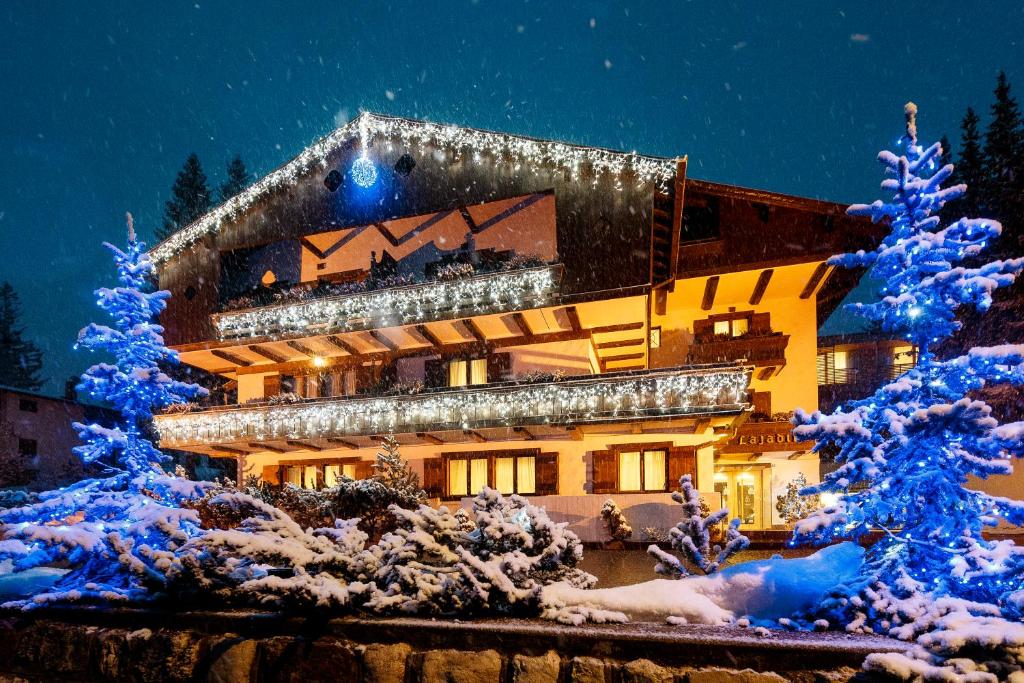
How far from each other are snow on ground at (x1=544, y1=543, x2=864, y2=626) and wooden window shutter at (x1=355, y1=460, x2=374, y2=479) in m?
19.9

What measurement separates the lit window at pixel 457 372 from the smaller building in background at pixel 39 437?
1179 inches

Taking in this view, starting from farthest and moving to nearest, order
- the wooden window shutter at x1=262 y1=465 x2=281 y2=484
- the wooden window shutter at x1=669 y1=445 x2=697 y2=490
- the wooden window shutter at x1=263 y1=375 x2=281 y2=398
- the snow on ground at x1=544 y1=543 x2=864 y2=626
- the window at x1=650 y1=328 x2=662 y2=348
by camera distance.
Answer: the window at x1=650 y1=328 x2=662 y2=348 → the wooden window shutter at x1=263 y1=375 x2=281 y2=398 → the wooden window shutter at x1=262 y1=465 x2=281 y2=484 → the wooden window shutter at x1=669 y1=445 x2=697 y2=490 → the snow on ground at x1=544 y1=543 x2=864 y2=626

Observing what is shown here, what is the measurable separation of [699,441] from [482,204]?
1111 centimetres

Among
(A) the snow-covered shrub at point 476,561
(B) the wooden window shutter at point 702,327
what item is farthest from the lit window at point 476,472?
(A) the snow-covered shrub at point 476,561

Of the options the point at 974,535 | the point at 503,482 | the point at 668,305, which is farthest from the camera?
the point at 668,305

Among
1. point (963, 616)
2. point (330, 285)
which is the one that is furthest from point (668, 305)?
point (963, 616)

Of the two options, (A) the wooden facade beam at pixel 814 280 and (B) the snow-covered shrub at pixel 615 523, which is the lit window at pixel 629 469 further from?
(A) the wooden facade beam at pixel 814 280

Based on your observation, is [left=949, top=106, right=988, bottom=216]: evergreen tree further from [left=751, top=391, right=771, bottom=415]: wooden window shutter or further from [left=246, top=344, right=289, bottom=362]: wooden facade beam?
[left=246, top=344, right=289, bottom=362]: wooden facade beam

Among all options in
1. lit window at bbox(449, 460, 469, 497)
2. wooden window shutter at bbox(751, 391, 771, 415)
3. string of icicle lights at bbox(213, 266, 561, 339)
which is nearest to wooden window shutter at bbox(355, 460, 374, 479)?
lit window at bbox(449, 460, 469, 497)

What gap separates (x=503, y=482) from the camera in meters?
21.7

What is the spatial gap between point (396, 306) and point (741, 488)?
56.7 ft

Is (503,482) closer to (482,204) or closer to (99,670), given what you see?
(482,204)

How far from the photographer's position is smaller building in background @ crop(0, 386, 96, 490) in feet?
126

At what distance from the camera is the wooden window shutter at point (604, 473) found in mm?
20344
